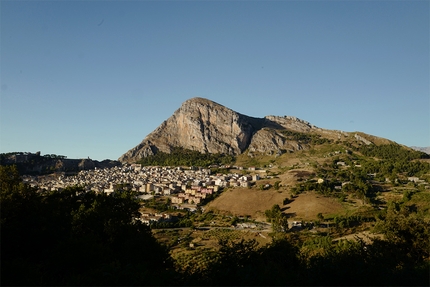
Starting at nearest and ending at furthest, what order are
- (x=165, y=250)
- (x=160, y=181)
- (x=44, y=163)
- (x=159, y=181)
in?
(x=165, y=250), (x=160, y=181), (x=159, y=181), (x=44, y=163)

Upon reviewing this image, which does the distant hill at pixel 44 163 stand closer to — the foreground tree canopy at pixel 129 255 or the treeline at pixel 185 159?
the treeline at pixel 185 159

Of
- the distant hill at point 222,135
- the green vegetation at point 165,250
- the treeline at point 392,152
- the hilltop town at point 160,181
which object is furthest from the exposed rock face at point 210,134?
the green vegetation at point 165,250

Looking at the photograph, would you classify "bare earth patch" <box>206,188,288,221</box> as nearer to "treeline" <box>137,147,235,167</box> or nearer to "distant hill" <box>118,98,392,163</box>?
"treeline" <box>137,147,235,167</box>

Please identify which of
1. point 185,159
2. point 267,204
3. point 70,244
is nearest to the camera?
point 70,244

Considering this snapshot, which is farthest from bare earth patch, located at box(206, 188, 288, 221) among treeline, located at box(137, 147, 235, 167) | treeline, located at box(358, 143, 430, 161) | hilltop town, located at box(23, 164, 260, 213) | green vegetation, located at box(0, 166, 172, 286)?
treeline, located at box(358, 143, 430, 161)

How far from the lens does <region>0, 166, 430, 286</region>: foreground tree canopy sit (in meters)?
9.70

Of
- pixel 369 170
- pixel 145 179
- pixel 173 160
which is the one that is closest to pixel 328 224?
pixel 369 170

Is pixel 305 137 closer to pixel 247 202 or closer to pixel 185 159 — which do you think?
pixel 185 159

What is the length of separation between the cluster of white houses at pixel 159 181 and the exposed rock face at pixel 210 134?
2843 cm

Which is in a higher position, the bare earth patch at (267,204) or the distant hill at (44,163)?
the distant hill at (44,163)

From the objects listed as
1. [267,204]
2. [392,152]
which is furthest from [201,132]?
[267,204]

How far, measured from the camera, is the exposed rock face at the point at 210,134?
14175 centimetres

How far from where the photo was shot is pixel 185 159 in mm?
133875

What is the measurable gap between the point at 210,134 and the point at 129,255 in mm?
132426
